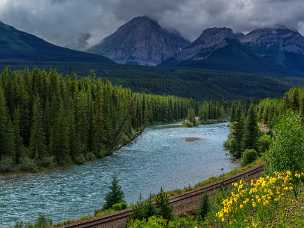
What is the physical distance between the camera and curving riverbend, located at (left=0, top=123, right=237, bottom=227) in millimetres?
49844

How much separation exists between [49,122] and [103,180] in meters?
22.7

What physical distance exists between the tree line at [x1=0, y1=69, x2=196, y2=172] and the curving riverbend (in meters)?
3.94

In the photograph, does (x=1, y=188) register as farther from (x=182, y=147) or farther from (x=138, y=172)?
(x=182, y=147)

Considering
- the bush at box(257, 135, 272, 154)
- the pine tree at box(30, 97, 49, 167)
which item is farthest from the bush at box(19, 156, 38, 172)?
the bush at box(257, 135, 272, 154)

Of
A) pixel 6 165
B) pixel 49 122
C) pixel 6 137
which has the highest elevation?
pixel 49 122

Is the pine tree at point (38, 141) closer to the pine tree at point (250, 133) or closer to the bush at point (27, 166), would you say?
the bush at point (27, 166)

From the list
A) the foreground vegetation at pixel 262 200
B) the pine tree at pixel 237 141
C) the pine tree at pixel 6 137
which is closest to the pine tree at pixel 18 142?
the pine tree at pixel 6 137

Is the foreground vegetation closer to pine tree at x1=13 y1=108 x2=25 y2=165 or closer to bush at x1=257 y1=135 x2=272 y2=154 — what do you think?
pine tree at x1=13 y1=108 x2=25 y2=165

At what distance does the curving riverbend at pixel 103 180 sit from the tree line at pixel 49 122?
155 inches

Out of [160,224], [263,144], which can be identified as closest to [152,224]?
[160,224]

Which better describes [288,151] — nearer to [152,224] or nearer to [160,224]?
[160,224]

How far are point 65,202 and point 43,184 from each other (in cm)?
1194

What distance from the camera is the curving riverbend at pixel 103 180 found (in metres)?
49.8

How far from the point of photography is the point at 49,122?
8531 centimetres
